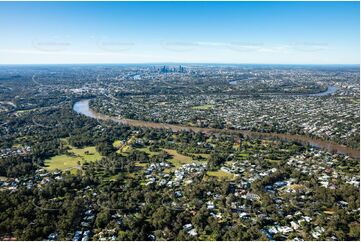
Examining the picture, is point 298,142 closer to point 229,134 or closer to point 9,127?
point 229,134

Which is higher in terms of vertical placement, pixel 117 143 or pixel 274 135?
pixel 274 135

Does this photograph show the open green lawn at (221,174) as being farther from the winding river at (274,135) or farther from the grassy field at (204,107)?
the grassy field at (204,107)

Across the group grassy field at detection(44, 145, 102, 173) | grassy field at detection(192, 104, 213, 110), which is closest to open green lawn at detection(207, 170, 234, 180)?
grassy field at detection(44, 145, 102, 173)

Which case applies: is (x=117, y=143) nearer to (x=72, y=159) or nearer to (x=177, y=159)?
(x=72, y=159)

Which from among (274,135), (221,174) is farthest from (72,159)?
(274,135)

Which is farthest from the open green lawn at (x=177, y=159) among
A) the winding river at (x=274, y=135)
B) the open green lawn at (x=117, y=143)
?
the winding river at (x=274, y=135)

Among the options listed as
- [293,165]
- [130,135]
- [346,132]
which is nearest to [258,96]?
[346,132]

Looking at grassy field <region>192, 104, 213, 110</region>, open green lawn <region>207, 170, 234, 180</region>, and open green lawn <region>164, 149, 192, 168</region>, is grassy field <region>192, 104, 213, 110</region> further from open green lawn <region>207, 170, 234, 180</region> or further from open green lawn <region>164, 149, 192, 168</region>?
open green lawn <region>207, 170, 234, 180</region>
